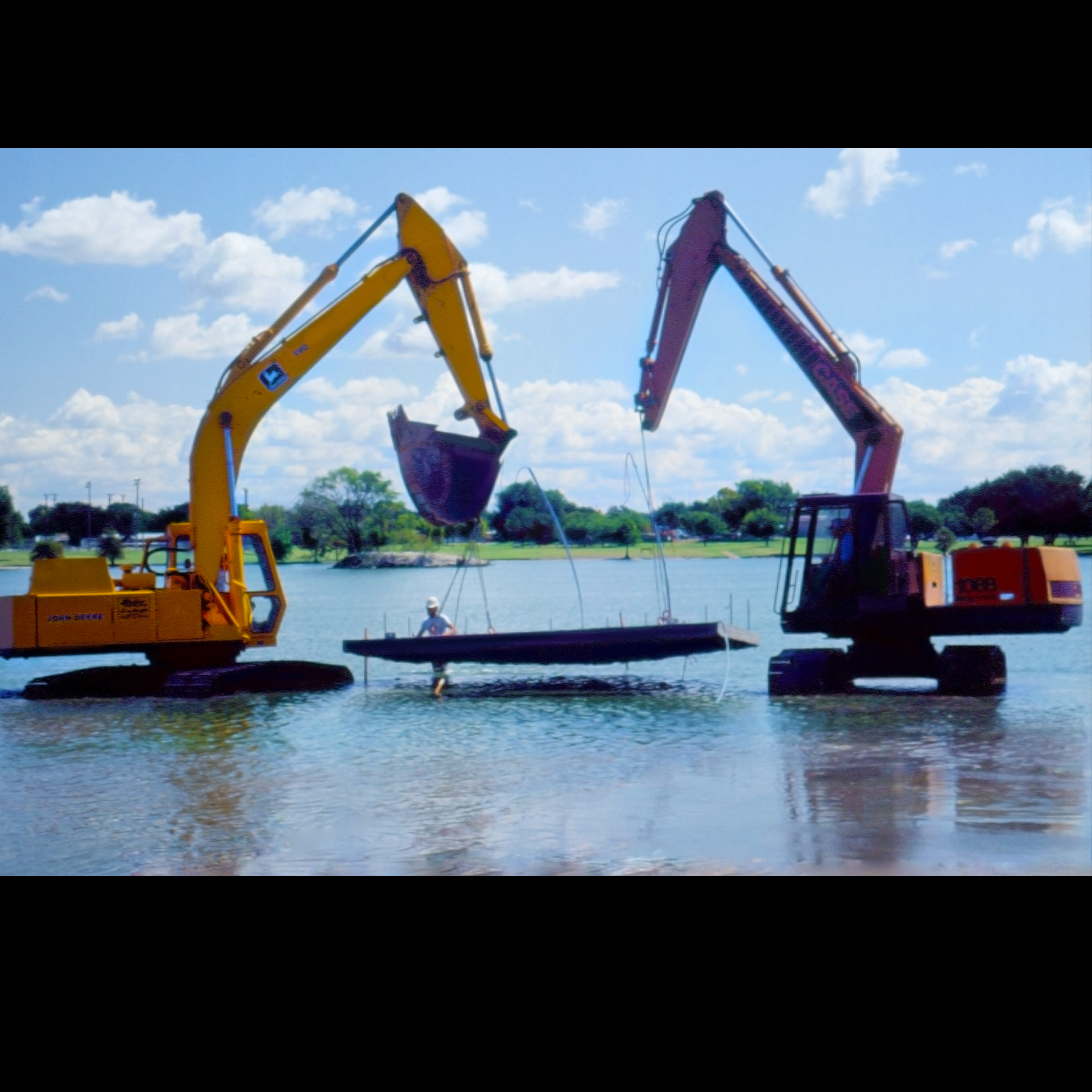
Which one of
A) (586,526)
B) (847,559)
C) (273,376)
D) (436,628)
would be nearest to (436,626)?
(436,628)

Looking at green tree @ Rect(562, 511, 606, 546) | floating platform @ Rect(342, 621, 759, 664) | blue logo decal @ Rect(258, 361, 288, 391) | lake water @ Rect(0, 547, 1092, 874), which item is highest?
blue logo decal @ Rect(258, 361, 288, 391)

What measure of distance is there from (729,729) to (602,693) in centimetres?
352

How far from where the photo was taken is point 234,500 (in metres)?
16.2

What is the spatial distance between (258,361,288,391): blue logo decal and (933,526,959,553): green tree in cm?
822

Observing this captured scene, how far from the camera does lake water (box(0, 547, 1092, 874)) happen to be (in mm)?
7766

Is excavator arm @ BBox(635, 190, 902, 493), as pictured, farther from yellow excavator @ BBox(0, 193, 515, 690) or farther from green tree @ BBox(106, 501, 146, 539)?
green tree @ BBox(106, 501, 146, 539)

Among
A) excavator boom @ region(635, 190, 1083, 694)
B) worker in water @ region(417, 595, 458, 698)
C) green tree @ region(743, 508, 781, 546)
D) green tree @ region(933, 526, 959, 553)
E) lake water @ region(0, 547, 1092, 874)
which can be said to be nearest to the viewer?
lake water @ region(0, 547, 1092, 874)

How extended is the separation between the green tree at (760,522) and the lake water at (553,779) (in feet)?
21.9

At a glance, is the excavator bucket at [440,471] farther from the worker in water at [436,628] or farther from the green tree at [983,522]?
the green tree at [983,522]

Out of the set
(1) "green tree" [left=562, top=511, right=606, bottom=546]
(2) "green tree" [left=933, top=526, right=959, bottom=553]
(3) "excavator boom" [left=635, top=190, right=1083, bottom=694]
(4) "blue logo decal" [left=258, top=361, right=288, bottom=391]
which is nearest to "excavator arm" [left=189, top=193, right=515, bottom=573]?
(4) "blue logo decal" [left=258, top=361, right=288, bottom=391]

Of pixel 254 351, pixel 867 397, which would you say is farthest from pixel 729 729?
pixel 254 351

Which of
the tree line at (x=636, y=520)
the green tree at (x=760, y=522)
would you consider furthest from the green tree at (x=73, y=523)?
the green tree at (x=760, y=522)

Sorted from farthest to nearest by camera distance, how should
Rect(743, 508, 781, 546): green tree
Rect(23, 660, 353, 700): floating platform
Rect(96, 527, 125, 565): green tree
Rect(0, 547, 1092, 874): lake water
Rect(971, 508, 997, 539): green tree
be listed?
Rect(743, 508, 781, 546): green tree, Rect(96, 527, 125, 565): green tree, Rect(971, 508, 997, 539): green tree, Rect(23, 660, 353, 700): floating platform, Rect(0, 547, 1092, 874): lake water

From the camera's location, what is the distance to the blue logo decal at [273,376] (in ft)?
53.9
